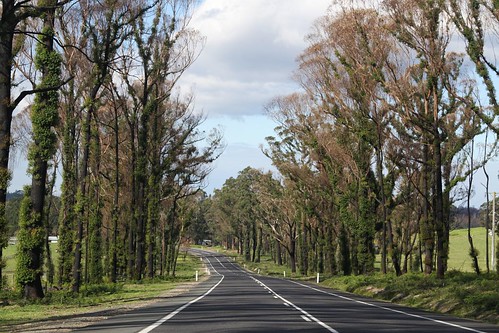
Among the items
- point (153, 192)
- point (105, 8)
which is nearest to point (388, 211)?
point (153, 192)

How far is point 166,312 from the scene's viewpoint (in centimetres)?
2047

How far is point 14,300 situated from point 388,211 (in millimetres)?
29345

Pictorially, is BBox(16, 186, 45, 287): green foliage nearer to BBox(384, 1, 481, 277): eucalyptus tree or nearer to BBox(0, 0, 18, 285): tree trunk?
BBox(0, 0, 18, 285): tree trunk

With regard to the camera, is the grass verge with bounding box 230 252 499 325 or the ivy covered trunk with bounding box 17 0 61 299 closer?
the grass verge with bounding box 230 252 499 325

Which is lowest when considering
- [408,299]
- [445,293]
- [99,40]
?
[408,299]

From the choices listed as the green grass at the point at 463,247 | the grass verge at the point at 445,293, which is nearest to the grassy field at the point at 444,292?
the grass verge at the point at 445,293

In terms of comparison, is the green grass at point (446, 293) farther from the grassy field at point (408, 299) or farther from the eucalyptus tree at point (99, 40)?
the eucalyptus tree at point (99, 40)

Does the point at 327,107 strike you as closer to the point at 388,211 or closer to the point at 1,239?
the point at 388,211

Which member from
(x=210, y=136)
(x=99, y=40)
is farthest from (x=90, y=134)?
(x=210, y=136)

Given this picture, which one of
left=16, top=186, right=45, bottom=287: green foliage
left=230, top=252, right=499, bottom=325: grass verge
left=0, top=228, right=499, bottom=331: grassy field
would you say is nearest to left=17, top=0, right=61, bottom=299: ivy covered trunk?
left=16, top=186, right=45, bottom=287: green foliage

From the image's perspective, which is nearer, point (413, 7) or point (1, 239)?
point (1, 239)

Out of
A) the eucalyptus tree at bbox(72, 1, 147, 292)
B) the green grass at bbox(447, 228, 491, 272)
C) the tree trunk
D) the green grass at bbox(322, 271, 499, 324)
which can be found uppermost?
the eucalyptus tree at bbox(72, 1, 147, 292)

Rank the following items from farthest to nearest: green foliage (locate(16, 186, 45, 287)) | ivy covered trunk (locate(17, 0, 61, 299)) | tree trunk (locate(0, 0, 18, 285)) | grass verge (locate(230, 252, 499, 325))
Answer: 1. ivy covered trunk (locate(17, 0, 61, 299))
2. green foliage (locate(16, 186, 45, 287))
3. grass verge (locate(230, 252, 499, 325))
4. tree trunk (locate(0, 0, 18, 285))

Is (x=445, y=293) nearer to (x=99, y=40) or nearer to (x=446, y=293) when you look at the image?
(x=446, y=293)
